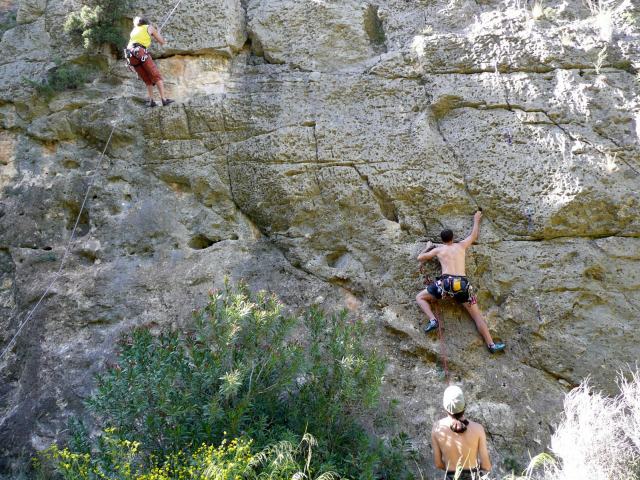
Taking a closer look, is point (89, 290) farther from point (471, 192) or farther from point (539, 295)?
point (539, 295)

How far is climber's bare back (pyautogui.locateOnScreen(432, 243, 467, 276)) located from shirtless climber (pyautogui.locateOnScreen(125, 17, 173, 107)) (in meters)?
3.59

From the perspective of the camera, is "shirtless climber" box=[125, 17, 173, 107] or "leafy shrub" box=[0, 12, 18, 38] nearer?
"shirtless climber" box=[125, 17, 173, 107]

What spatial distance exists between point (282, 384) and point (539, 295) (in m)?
2.86

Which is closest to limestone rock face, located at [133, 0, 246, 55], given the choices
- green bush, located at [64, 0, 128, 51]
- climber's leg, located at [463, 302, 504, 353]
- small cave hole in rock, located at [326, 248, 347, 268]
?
green bush, located at [64, 0, 128, 51]

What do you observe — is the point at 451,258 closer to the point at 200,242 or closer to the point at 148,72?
the point at 200,242

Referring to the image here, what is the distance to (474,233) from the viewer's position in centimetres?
655

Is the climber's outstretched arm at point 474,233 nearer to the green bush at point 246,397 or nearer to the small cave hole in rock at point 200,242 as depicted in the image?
the green bush at point 246,397

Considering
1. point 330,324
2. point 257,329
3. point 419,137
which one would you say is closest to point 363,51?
point 419,137

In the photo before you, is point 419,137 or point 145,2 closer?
point 419,137

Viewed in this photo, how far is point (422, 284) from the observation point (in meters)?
6.52

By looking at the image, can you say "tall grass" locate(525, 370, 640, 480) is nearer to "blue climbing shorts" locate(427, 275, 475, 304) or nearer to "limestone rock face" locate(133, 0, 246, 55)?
"blue climbing shorts" locate(427, 275, 475, 304)

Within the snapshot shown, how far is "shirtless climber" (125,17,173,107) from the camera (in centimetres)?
715

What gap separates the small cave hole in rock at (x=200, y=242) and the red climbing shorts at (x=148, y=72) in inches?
75.1

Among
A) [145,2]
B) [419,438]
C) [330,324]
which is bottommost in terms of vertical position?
[419,438]
